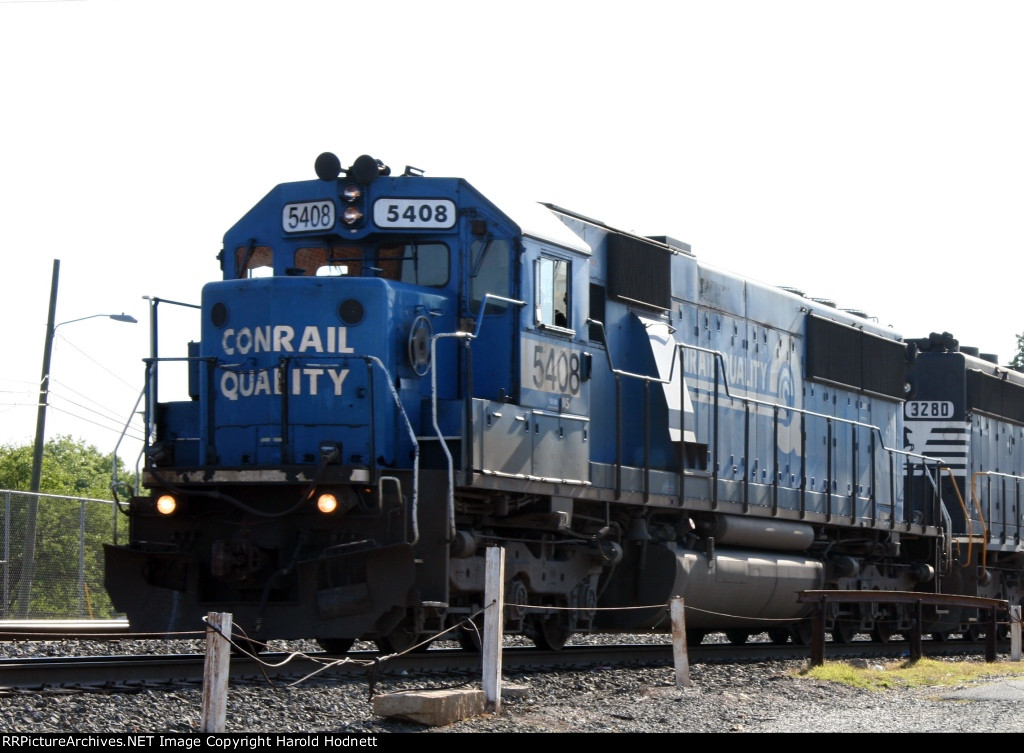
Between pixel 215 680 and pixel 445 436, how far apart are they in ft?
12.5

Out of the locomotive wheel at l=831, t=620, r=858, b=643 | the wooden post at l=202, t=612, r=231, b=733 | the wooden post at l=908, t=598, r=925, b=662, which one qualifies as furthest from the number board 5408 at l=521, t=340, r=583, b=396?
the locomotive wheel at l=831, t=620, r=858, b=643

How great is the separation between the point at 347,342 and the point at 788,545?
6.88 metres

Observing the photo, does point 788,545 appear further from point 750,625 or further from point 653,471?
→ point 653,471

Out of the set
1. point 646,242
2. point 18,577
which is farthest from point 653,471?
point 18,577

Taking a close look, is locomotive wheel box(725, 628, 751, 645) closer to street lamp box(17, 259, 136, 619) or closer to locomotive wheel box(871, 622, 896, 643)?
locomotive wheel box(871, 622, 896, 643)

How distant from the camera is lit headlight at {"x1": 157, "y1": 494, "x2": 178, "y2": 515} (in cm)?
1127

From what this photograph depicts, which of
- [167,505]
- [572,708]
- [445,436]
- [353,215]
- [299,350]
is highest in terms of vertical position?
[353,215]

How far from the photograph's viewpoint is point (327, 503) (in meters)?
10.8

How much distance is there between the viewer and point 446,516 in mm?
10883

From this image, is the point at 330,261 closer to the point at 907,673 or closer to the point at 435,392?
the point at 435,392

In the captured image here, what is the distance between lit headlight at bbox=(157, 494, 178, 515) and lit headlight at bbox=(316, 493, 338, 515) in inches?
50.3

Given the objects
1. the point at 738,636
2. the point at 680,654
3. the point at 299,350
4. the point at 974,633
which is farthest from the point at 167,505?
the point at 974,633

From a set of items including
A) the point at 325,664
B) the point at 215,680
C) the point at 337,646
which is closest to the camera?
the point at 215,680

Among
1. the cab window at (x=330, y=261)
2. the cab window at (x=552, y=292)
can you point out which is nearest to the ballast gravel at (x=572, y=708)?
the cab window at (x=552, y=292)
